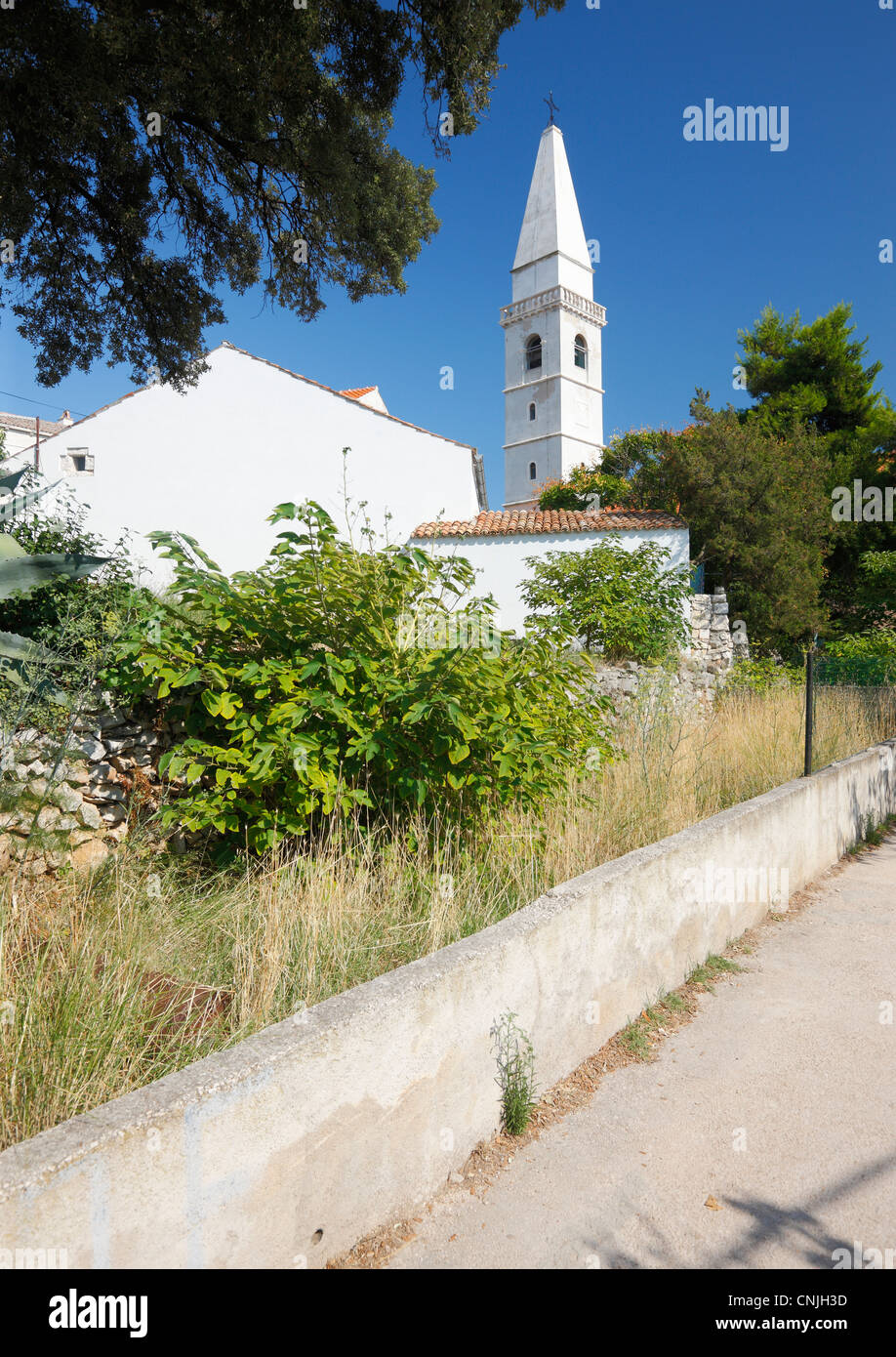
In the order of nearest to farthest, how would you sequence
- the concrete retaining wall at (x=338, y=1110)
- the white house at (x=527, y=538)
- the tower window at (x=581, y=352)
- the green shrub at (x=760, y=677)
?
the concrete retaining wall at (x=338, y=1110) < the green shrub at (x=760, y=677) < the white house at (x=527, y=538) < the tower window at (x=581, y=352)

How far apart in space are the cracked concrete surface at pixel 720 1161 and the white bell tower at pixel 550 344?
121 ft

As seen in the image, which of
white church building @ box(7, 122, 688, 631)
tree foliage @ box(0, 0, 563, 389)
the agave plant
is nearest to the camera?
the agave plant

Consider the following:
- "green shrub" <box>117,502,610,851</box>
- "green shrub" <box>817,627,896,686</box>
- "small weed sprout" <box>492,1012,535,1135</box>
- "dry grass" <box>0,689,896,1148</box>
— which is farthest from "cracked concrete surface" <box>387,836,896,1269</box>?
"green shrub" <box>817,627,896,686</box>

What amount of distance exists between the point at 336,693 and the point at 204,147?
23.7ft

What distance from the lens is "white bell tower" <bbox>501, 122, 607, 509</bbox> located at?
131ft

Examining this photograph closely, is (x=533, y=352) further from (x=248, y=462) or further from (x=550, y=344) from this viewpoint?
(x=248, y=462)

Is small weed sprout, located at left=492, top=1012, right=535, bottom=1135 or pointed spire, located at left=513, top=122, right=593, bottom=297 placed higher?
pointed spire, located at left=513, top=122, right=593, bottom=297

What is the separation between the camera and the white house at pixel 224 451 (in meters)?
20.1

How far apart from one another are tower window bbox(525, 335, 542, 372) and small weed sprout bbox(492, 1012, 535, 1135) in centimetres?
4334

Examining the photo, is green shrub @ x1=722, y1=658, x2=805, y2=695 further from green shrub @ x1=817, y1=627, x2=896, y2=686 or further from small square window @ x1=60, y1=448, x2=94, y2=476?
small square window @ x1=60, y1=448, x2=94, y2=476

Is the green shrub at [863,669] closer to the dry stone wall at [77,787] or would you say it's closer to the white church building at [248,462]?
the white church building at [248,462]

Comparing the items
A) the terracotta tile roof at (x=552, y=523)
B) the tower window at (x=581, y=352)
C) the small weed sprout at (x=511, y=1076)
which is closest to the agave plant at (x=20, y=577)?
the small weed sprout at (x=511, y=1076)

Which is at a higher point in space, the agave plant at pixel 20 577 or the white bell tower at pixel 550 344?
the white bell tower at pixel 550 344

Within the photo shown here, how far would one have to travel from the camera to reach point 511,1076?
9.54 ft
